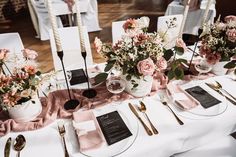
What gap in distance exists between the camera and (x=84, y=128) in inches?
39.3

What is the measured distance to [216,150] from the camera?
1.17m

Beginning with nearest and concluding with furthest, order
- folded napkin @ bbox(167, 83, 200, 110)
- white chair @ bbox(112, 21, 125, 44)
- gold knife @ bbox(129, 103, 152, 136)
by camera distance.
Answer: gold knife @ bbox(129, 103, 152, 136)
folded napkin @ bbox(167, 83, 200, 110)
white chair @ bbox(112, 21, 125, 44)

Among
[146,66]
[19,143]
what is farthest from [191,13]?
[19,143]

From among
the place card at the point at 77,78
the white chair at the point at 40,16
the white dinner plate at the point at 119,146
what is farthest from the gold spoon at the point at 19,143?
the white chair at the point at 40,16

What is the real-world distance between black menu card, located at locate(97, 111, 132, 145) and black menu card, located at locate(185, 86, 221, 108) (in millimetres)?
458

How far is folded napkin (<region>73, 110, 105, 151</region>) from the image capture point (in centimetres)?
93

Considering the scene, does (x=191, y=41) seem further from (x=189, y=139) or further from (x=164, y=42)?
(x=189, y=139)

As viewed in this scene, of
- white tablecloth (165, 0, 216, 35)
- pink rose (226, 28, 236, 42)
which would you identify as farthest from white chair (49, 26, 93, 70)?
white tablecloth (165, 0, 216, 35)

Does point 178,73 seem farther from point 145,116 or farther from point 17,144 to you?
point 17,144

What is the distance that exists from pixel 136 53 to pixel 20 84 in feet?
1.84

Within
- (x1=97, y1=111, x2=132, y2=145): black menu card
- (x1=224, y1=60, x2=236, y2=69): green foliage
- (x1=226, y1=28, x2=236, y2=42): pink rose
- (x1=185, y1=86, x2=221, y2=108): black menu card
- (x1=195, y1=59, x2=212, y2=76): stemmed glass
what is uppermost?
(x1=226, y1=28, x2=236, y2=42): pink rose

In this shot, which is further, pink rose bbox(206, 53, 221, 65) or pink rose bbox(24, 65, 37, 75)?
pink rose bbox(206, 53, 221, 65)

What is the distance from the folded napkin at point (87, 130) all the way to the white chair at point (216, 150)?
47 centimetres

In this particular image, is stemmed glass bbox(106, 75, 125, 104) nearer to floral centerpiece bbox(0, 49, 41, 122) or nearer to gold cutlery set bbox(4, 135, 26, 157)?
floral centerpiece bbox(0, 49, 41, 122)
